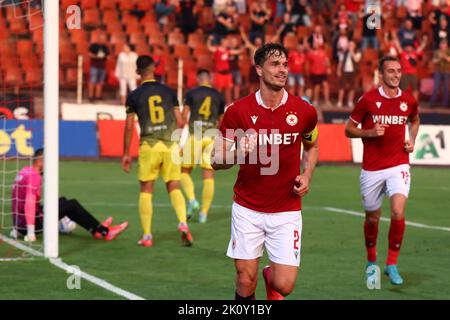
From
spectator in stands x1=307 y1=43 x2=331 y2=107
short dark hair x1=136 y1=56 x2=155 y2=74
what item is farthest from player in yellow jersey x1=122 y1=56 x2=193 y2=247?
spectator in stands x1=307 y1=43 x2=331 y2=107

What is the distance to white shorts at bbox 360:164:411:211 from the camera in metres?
11.9

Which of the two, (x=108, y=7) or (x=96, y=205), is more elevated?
(x=108, y=7)

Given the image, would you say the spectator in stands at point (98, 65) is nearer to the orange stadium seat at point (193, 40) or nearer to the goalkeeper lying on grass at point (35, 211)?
the orange stadium seat at point (193, 40)

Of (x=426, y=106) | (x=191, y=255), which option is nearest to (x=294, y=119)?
(x=191, y=255)

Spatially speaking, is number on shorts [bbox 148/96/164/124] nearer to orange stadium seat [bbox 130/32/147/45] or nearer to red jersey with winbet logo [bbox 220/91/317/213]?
red jersey with winbet logo [bbox 220/91/317/213]

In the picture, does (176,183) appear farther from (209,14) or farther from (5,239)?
(209,14)

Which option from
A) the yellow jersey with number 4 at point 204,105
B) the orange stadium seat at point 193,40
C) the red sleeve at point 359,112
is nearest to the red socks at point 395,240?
the red sleeve at point 359,112

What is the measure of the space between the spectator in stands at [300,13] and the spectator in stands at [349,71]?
70.6 inches

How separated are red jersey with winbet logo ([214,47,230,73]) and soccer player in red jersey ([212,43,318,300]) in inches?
841

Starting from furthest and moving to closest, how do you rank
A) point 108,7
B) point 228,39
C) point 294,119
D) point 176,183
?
point 108,7 < point 228,39 < point 176,183 < point 294,119

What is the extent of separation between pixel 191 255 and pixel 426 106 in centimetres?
2043

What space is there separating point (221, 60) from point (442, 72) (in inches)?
276

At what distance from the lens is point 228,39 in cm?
3125

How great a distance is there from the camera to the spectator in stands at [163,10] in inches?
1302
